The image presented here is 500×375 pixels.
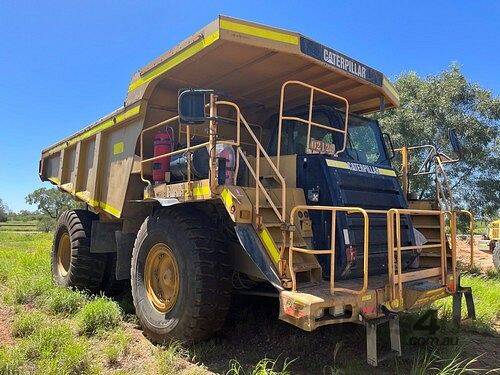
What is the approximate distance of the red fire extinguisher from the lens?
541 centimetres

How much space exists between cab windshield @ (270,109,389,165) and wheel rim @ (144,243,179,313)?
188 centimetres

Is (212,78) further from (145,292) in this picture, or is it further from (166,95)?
(145,292)

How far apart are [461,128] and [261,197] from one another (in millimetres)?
10078

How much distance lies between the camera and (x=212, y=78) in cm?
548

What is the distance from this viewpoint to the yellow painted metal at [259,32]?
4.02m

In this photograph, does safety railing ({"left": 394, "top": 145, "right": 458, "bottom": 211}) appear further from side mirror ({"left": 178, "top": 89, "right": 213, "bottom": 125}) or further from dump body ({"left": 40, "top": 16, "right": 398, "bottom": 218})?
side mirror ({"left": 178, "top": 89, "right": 213, "bottom": 125})

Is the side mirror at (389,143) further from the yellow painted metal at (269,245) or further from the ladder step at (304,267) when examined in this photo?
the yellow painted metal at (269,245)

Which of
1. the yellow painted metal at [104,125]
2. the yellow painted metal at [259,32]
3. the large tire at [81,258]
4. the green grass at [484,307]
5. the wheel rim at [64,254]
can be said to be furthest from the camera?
the wheel rim at [64,254]

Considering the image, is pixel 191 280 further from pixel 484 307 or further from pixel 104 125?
pixel 484 307

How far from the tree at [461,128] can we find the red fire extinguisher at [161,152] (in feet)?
28.1

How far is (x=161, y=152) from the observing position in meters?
5.48

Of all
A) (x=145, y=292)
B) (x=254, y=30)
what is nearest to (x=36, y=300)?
(x=145, y=292)

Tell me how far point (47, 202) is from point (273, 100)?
63.9m

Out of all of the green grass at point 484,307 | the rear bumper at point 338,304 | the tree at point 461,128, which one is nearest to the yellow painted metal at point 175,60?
the rear bumper at point 338,304
